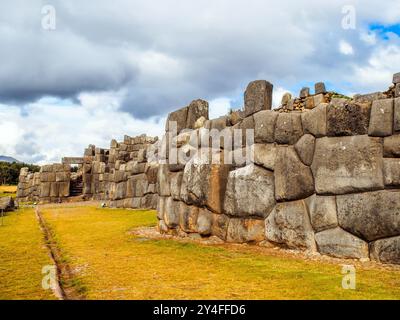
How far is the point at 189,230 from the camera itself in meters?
11.7

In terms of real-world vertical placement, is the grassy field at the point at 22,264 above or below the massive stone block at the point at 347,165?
below

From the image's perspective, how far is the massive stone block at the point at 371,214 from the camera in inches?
279

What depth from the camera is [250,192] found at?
9.79m

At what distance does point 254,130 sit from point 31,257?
19.7ft

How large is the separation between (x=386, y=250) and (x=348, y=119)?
101 inches

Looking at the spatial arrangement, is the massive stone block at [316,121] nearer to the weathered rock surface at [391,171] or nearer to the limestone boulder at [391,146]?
the limestone boulder at [391,146]

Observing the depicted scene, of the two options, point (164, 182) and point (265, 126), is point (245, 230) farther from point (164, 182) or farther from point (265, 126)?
point (164, 182)

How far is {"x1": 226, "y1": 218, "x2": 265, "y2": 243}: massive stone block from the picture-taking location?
9.58 m

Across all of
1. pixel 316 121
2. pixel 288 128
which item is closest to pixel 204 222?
pixel 288 128

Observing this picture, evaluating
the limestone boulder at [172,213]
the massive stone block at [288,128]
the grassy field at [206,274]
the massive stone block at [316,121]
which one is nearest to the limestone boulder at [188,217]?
the limestone boulder at [172,213]

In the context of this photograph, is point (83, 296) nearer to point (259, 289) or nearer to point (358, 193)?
point (259, 289)

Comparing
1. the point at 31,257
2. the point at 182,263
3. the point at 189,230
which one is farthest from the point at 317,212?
the point at 31,257

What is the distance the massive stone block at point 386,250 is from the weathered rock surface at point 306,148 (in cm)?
222

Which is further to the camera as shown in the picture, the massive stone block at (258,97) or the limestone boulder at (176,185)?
the limestone boulder at (176,185)
